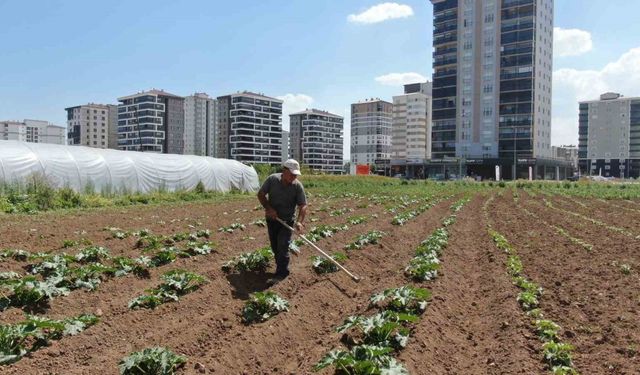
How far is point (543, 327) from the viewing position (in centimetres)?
631

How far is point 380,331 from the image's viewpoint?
5.61 m

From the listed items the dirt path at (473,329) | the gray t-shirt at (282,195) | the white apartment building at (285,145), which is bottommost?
the dirt path at (473,329)

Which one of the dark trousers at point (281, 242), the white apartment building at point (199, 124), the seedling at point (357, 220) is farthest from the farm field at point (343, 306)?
the white apartment building at point (199, 124)

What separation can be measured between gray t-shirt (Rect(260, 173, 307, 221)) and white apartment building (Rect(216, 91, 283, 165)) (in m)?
123

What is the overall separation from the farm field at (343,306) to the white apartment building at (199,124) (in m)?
124

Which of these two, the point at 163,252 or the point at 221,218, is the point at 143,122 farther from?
the point at 163,252

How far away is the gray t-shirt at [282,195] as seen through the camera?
8750 millimetres

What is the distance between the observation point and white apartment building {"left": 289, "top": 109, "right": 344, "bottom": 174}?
158000mm

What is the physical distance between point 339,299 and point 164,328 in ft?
9.68

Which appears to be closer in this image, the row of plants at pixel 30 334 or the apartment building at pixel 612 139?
the row of plants at pixel 30 334

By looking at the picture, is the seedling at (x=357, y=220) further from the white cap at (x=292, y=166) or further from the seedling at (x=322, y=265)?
the white cap at (x=292, y=166)

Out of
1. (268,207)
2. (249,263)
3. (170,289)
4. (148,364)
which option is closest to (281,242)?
(268,207)

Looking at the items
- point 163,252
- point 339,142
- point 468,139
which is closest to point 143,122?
point 339,142

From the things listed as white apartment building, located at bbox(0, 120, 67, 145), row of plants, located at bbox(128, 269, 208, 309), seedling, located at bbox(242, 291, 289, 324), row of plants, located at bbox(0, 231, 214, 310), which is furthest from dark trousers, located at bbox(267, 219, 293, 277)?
white apartment building, located at bbox(0, 120, 67, 145)
